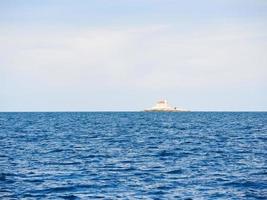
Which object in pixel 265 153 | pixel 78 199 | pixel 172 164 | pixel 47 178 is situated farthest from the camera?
pixel 265 153

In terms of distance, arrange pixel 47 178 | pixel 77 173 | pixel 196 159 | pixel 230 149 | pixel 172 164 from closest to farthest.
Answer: pixel 47 178, pixel 77 173, pixel 172 164, pixel 196 159, pixel 230 149

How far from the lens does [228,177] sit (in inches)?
1174

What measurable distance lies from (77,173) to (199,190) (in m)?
8.97

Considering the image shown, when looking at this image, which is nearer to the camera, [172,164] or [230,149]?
[172,164]

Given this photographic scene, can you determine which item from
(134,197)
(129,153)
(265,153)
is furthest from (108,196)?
(265,153)

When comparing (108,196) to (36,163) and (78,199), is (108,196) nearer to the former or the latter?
(78,199)

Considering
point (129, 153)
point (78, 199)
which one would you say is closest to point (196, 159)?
point (129, 153)

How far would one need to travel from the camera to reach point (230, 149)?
46.9 meters

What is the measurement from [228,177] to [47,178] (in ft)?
36.3

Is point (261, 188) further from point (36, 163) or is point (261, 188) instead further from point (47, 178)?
point (36, 163)

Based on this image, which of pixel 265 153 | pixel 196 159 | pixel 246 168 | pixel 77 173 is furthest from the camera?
pixel 265 153

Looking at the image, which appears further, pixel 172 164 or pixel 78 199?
pixel 172 164

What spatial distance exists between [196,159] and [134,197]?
1554 centimetres

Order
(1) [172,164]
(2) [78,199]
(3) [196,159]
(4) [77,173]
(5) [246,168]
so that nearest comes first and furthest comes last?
(2) [78,199], (4) [77,173], (5) [246,168], (1) [172,164], (3) [196,159]
